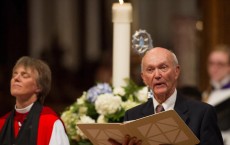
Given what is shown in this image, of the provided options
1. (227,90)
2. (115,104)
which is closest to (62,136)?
(115,104)

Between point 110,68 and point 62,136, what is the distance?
357 cm

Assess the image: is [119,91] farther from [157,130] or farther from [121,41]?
[157,130]

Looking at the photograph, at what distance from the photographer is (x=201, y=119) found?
6.30 meters

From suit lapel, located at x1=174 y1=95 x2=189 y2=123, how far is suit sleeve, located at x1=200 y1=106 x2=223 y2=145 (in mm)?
137

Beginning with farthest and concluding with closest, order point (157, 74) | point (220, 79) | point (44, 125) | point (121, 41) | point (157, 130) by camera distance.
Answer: point (220, 79) < point (121, 41) < point (44, 125) < point (157, 74) < point (157, 130)

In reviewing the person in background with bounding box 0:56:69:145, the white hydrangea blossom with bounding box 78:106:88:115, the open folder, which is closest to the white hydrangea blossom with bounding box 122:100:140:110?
the white hydrangea blossom with bounding box 78:106:88:115

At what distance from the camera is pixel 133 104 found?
7.45m

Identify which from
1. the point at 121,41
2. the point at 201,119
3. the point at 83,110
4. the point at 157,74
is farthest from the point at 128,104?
the point at 201,119

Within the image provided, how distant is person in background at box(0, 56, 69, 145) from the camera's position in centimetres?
700

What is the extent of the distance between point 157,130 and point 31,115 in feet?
4.11

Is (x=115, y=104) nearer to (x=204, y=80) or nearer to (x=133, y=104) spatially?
(x=133, y=104)

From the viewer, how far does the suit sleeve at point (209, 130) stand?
6.21 m

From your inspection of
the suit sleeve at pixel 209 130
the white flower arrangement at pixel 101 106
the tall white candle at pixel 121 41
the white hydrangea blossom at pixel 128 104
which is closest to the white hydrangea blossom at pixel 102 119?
the white flower arrangement at pixel 101 106

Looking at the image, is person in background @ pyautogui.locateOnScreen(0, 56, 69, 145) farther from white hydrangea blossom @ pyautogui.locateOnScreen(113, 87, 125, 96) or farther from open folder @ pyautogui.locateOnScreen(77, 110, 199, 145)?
open folder @ pyautogui.locateOnScreen(77, 110, 199, 145)
